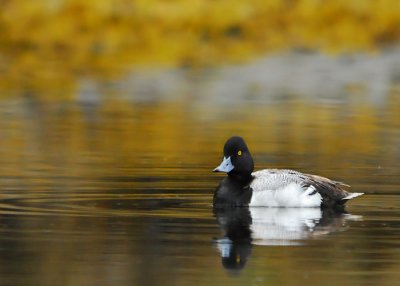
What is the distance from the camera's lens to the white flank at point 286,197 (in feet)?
47.8

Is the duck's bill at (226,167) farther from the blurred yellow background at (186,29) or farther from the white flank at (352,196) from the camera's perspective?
the blurred yellow background at (186,29)

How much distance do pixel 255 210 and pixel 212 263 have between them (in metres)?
3.34

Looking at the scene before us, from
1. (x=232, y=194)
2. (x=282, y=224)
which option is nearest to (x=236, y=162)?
(x=232, y=194)

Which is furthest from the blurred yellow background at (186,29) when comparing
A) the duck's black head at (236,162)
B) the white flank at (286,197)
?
the white flank at (286,197)

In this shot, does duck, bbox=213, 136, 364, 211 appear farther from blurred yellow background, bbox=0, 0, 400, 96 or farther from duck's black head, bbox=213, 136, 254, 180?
blurred yellow background, bbox=0, 0, 400, 96

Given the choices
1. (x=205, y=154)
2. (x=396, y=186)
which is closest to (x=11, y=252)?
(x=396, y=186)

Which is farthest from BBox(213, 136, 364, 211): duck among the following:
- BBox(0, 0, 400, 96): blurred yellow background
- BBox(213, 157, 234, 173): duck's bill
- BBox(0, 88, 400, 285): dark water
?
BBox(0, 0, 400, 96): blurred yellow background

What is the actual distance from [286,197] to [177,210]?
1114mm

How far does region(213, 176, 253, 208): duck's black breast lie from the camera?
14566 mm

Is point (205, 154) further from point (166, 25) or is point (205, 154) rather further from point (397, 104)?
point (166, 25)

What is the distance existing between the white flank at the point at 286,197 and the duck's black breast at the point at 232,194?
0.07 m

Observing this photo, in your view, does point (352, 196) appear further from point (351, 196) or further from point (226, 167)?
point (226, 167)

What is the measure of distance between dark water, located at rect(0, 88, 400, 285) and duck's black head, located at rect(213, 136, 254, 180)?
38 cm

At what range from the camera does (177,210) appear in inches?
554
